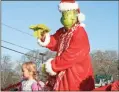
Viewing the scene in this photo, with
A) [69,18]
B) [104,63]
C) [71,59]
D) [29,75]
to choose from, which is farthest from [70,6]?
[104,63]

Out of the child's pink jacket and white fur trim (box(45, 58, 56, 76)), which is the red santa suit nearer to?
white fur trim (box(45, 58, 56, 76))

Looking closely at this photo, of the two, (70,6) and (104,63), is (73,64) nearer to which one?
(70,6)

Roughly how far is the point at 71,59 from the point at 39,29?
52 centimetres

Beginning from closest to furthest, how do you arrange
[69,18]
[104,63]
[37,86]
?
[37,86] < [69,18] < [104,63]

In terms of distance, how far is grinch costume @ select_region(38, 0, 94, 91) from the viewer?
3.25 meters

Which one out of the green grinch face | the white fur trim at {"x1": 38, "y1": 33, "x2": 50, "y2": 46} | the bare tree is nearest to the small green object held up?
the white fur trim at {"x1": 38, "y1": 33, "x2": 50, "y2": 46}

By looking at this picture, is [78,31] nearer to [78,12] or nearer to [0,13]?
[78,12]

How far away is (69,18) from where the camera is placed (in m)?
3.48

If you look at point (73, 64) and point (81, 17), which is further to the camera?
point (81, 17)

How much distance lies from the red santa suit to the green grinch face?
6 cm

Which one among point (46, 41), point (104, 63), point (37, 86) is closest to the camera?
point (37, 86)

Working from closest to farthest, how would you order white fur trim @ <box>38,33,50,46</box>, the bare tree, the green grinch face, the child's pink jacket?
the child's pink jacket
the green grinch face
white fur trim @ <box>38,33,50,46</box>
the bare tree

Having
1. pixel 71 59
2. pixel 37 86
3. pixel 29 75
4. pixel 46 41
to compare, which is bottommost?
pixel 37 86

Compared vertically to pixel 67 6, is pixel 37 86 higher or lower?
lower
